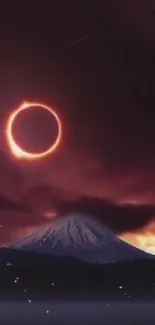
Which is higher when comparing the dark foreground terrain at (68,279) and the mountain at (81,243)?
the mountain at (81,243)

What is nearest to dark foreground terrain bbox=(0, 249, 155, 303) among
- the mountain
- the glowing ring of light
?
the mountain

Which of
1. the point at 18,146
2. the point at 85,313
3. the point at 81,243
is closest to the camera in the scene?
the point at 18,146

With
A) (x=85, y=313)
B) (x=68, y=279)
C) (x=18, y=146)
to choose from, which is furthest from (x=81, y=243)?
(x=85, y=313)

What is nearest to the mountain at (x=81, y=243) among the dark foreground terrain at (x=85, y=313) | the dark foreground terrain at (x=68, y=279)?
the dark foreground terrain at (x=68, y=279)

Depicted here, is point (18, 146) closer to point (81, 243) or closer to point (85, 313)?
point (81, 243)

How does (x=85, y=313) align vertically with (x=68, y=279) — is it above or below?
above

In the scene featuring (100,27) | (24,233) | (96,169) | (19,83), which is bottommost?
(24,233)

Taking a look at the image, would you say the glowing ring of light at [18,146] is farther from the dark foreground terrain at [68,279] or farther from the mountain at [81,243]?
the dark foreground terrain at [68,279]

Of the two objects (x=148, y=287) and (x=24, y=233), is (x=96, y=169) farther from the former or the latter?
(x=148, y=287)

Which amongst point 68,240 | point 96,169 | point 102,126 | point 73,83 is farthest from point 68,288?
point 73,83
